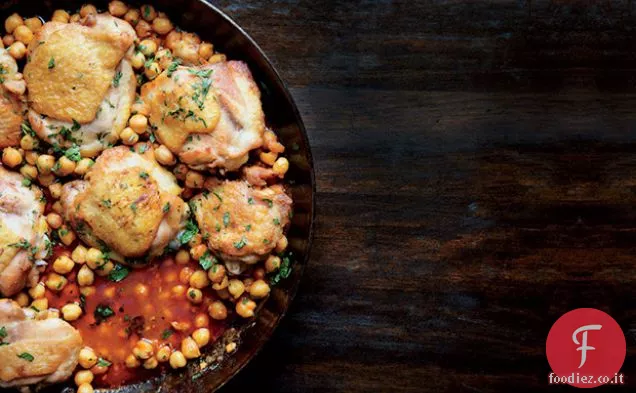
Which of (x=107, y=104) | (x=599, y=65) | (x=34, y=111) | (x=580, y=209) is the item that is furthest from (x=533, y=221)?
(x=34, y=111)

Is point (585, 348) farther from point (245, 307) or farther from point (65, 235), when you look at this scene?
point (65, 235)

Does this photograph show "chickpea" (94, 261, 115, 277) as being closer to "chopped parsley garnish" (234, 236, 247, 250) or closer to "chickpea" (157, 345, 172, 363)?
"chickpea" (157, 345, 172, 363)

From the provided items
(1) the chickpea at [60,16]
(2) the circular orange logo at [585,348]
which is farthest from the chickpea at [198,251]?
(2) the circular orange logo at [585,348]

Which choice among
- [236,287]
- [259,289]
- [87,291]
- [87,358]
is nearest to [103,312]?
[87,291]

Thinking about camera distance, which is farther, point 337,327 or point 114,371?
point 337,327

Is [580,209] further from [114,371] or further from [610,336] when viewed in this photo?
[114,371]
